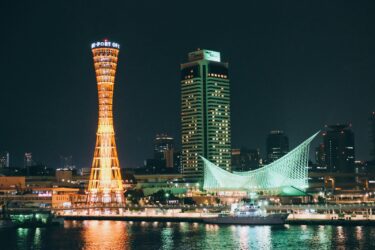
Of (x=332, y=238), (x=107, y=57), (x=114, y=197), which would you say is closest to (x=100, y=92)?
(x=107, y=57)

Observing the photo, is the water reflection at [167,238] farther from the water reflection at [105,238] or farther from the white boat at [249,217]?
the white boat at [249,217]

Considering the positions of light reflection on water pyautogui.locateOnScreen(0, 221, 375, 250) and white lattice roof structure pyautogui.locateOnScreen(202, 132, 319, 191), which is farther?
white lattice roof structure pyautogui.locateOnScreen(202, 132, 319, 191)

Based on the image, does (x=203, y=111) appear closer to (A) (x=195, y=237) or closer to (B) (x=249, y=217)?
(B) (x=249, y=217)

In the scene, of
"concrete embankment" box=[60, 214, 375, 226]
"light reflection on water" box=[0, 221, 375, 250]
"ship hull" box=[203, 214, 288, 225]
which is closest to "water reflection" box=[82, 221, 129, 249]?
"light reflection on water" box=[0, 221, 375, 250]

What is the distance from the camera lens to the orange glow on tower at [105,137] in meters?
68.9

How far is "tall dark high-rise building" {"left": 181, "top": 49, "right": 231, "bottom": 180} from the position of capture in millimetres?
111250

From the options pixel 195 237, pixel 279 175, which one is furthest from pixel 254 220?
pixel 279 175

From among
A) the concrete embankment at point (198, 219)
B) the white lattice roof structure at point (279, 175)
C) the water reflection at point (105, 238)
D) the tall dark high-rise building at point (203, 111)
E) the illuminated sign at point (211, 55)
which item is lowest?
the water reflection at point (105, 238)

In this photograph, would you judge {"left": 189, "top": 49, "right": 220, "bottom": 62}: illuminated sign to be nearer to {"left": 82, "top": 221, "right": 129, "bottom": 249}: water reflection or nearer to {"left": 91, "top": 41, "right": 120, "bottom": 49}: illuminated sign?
{"left": 91, "top": 41, "right": 120, "bottom": 49}: illuminated sign

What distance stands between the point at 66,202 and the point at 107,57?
2416 centimetres

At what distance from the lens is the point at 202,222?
59.6 m

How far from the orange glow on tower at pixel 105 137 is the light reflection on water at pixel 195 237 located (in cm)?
1754

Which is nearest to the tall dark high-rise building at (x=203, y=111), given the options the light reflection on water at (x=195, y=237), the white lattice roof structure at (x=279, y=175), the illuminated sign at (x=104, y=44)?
the white lattice roof structure at (x=279, y=175)

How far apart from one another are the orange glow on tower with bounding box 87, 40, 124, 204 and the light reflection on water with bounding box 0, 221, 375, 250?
17.5 metres
